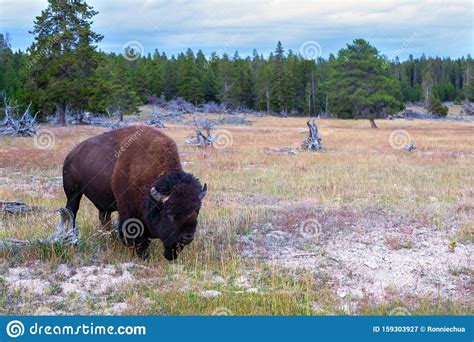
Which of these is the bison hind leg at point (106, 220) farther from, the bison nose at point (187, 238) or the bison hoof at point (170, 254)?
the bison nose at point (187, 238)

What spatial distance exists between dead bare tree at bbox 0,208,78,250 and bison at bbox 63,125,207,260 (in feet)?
2.43

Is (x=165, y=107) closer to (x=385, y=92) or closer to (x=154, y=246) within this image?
(x=385, y=92)

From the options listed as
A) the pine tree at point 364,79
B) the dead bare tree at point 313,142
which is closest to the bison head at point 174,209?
the dead bare tree at point 313,142

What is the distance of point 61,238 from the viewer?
7.82 meters

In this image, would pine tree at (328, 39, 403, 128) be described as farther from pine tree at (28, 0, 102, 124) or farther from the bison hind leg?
the bison hind leg

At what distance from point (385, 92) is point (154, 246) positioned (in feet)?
156

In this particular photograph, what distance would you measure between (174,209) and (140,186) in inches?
41.8

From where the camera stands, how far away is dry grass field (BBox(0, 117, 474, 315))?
6234 mm

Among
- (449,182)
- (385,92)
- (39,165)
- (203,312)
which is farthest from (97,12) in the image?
(203,312)

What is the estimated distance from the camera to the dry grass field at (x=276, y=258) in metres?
6.23

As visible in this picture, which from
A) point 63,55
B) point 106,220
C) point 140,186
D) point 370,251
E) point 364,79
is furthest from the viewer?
point 364,79

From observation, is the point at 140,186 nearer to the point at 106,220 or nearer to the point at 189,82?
the point at 106,220

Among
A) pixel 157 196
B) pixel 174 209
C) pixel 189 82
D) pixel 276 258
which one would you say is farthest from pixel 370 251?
pixel 189 82

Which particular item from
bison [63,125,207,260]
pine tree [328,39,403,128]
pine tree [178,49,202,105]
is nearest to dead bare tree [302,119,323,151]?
bison [63,125,207,260]
